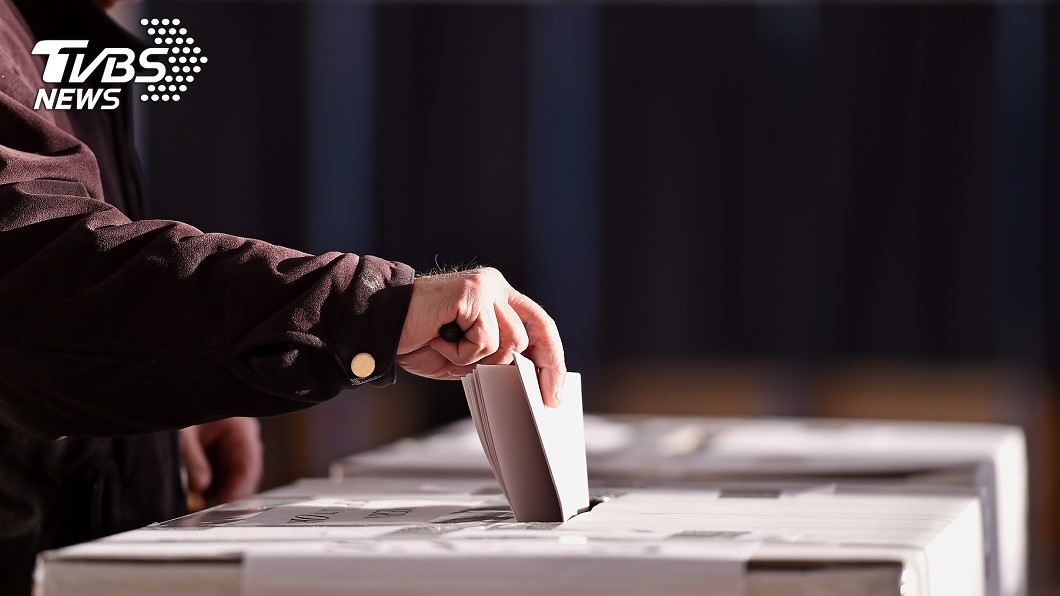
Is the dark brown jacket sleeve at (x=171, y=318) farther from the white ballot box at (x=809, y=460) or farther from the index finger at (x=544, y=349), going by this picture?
the white ballot box at (x=809, y=460)

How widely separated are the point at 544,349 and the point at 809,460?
0.55 meters

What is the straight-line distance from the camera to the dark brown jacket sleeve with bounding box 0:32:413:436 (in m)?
0.84

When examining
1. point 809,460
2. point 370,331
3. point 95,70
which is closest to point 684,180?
point 809,460

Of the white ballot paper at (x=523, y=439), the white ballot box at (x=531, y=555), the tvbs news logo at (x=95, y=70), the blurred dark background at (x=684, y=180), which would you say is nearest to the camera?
the white ballot box at (x=531, y=555)

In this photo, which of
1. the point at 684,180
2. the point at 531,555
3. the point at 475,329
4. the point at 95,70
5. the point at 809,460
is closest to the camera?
the point at 531,555

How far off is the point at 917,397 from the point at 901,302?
32cm

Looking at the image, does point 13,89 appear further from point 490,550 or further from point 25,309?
point 490,550

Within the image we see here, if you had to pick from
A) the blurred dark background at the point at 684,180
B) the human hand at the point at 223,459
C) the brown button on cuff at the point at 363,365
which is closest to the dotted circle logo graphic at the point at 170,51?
the human hand at the point at 223,459

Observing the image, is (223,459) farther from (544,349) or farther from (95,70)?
(544,349)

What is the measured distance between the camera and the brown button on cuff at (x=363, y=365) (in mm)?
846

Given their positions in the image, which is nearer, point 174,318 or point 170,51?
point 174,318

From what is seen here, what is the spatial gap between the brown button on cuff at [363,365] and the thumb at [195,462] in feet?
2.17

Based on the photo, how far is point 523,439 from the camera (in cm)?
96

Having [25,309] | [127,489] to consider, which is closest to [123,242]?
[25,309]
